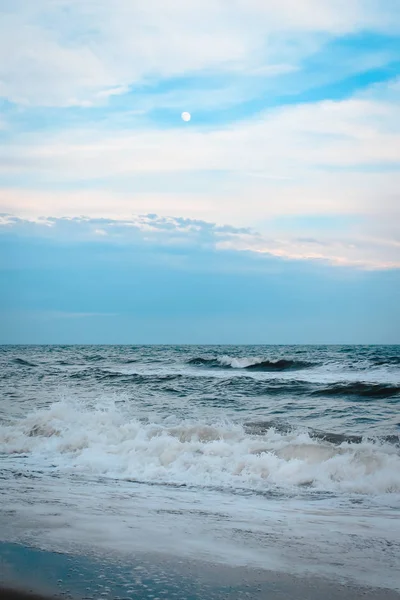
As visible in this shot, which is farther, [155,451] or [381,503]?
[155,451]

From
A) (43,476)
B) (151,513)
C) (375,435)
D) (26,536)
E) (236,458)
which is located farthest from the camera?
(375,435)

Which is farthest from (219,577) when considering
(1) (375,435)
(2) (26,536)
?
(1) (375,435)

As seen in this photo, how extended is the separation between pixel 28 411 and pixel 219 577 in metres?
12.5

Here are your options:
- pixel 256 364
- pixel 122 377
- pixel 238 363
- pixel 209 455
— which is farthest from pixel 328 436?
pixel 238 363

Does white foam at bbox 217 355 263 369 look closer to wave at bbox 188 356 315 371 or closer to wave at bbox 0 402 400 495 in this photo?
wave at bbox 188 356 315 371

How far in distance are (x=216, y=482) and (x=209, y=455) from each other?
151 cm

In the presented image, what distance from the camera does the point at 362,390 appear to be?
2045 centimetres

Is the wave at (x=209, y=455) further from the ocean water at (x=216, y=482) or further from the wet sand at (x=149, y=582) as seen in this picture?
the wet sand at (x=149, y=582)

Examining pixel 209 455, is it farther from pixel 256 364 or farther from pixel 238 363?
pixel 238 363

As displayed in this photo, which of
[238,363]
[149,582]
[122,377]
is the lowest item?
[238,363]

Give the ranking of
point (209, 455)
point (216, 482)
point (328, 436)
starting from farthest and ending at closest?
point (328, 436) < point (209, 455) < point (216, 482)

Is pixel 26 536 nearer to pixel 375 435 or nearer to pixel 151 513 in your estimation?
pixel 151 513

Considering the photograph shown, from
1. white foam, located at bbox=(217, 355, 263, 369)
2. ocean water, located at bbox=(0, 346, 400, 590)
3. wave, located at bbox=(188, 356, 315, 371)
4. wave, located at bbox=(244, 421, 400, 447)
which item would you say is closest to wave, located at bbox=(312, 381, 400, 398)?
ocean water, located at bbox=(0, 346, 400, 590)

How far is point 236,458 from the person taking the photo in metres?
9.40
